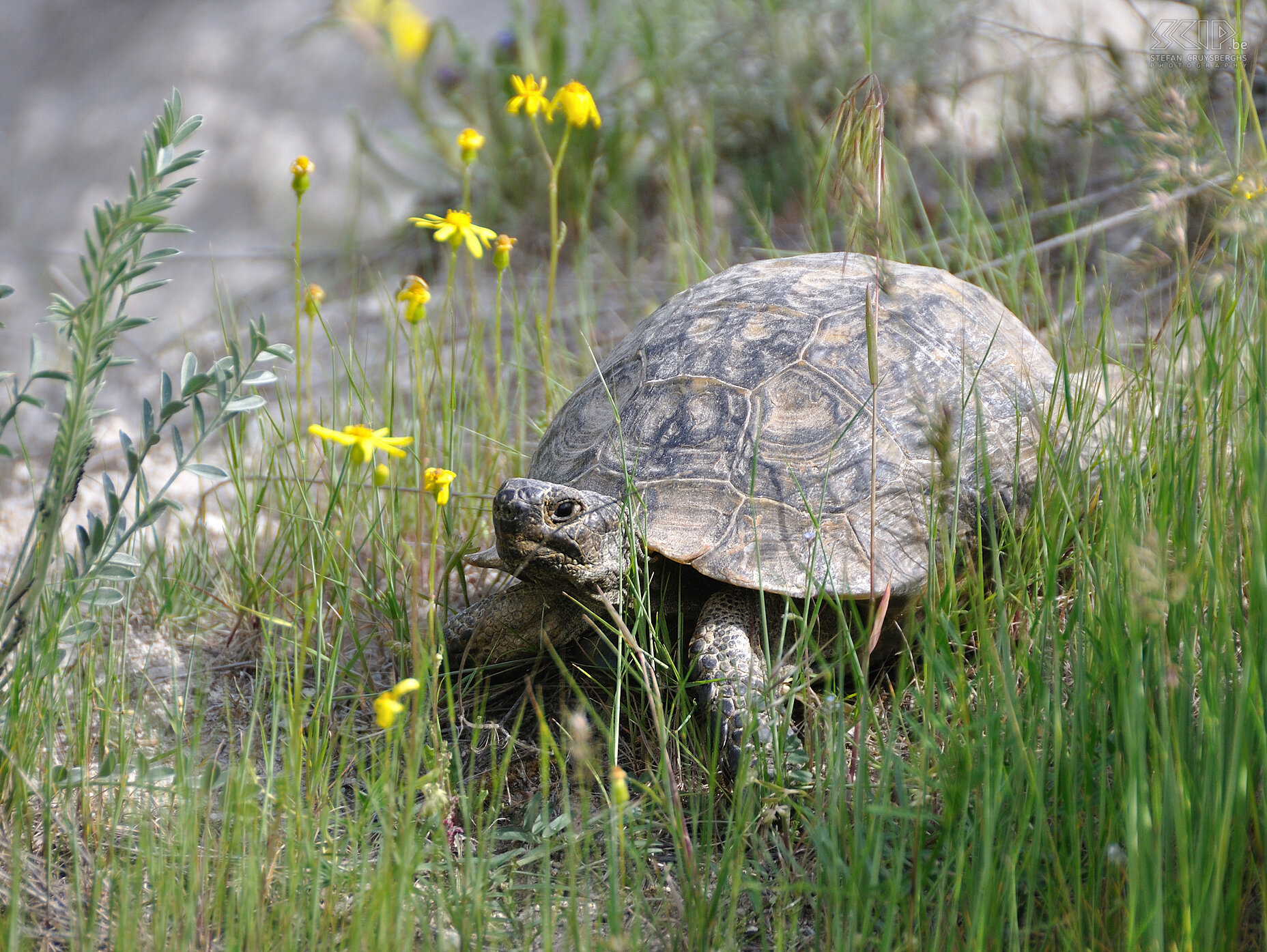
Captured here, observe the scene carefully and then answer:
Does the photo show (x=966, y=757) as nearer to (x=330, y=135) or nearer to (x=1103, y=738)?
(x=1103, y=738)

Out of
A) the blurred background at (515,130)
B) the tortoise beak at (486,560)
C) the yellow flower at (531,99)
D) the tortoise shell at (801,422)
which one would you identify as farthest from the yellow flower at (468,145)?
the blurred background at (515,130)

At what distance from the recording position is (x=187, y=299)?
641cm

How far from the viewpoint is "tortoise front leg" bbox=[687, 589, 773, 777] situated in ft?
5.99

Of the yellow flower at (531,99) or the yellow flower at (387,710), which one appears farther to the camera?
the yellow flower at (531,99)

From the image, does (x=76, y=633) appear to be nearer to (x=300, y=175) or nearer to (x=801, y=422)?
(x=300, y=175)

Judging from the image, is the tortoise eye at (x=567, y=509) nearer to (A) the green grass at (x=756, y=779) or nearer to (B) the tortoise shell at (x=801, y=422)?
(B) the tortoise shell at (x=801, y=422)

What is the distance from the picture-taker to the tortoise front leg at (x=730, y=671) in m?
1.83

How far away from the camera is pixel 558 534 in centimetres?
196

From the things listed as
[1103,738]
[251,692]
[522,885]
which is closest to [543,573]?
[522,885]

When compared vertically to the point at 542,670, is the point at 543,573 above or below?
above

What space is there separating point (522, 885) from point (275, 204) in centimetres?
600

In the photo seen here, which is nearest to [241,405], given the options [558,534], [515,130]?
[558,534]

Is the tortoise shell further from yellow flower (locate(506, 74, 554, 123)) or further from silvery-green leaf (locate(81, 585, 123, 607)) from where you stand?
silvery-green leaf (locate(81, 585, 123, 607))

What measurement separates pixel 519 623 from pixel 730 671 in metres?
0.55
